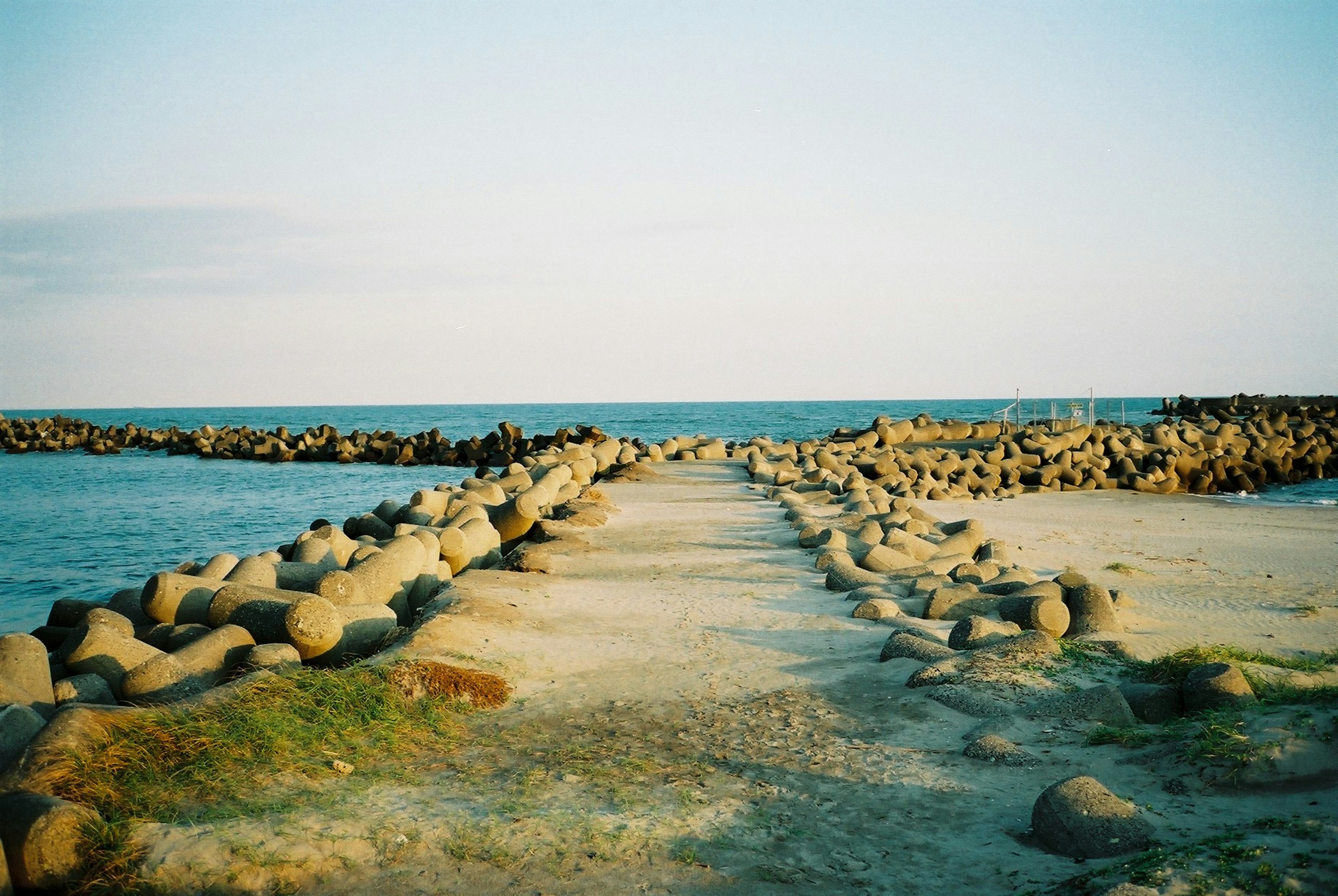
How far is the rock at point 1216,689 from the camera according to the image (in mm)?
5777

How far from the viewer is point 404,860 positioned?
4.46m

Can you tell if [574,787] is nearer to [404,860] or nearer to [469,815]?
[469,815]

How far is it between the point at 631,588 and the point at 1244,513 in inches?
585

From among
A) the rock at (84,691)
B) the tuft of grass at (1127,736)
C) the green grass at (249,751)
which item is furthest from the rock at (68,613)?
the tuft of grass at (1127,736)

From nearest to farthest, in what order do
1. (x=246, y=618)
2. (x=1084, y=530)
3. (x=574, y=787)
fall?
1. (x=574, y=787)
2. (x=246, y=618)
3. (x=1084, y=530)

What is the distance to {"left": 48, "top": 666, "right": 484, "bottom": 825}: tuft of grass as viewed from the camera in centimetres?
476

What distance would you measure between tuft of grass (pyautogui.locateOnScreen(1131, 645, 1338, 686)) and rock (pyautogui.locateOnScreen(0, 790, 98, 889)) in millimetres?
6085

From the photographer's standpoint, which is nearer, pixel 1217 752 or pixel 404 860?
pixel 404 860

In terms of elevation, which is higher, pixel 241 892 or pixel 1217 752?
pixel 1217 752

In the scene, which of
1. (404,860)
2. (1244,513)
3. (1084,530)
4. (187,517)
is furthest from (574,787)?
(187,517)

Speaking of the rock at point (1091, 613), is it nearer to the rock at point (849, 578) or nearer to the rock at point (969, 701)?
the rock at point (849, 578)

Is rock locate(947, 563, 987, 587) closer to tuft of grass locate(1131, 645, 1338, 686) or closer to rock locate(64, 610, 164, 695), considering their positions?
tuft of grass locate(1131, 645, 1338, 686)

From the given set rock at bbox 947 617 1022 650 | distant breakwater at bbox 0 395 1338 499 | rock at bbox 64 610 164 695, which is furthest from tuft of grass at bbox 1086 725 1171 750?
distant breakwater at bbox 0 395 1338 499

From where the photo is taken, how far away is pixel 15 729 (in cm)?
530
